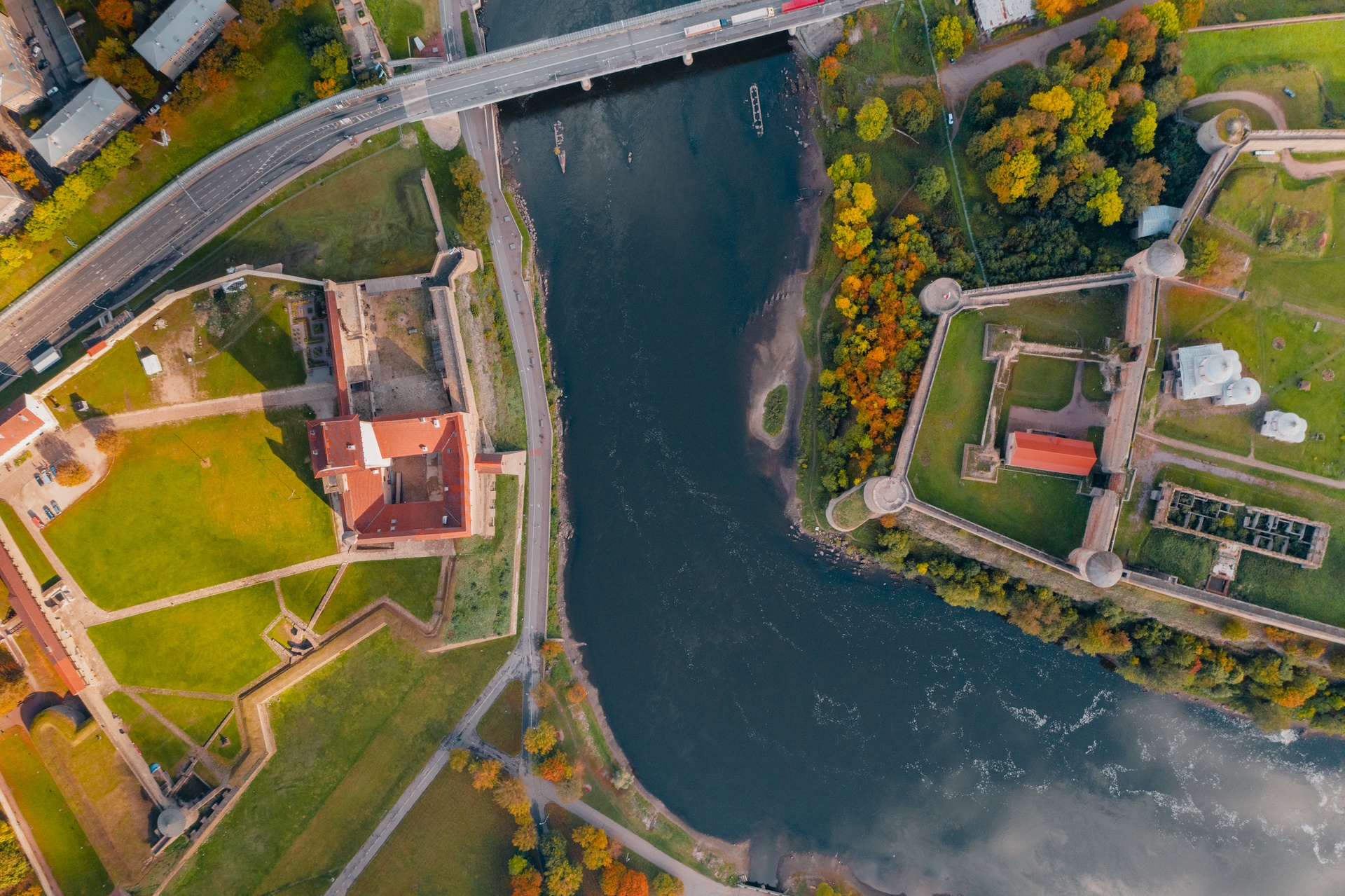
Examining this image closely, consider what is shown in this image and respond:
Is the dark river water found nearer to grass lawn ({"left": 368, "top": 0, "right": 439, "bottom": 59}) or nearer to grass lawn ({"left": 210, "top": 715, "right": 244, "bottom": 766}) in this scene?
grass lawn ({"left": 368, "top": 0, "right": 439, "bottom": 59})

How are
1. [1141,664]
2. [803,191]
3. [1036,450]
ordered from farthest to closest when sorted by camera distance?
[803,191] → [1141,664] → [1036,450]

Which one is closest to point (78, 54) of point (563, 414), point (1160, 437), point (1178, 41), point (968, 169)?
point (563, 414)

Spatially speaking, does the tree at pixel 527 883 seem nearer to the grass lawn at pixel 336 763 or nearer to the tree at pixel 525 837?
the tree at pixel 525 837

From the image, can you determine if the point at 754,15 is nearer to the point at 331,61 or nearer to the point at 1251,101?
the point at 331,61

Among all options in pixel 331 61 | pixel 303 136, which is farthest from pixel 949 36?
pixel 303 136

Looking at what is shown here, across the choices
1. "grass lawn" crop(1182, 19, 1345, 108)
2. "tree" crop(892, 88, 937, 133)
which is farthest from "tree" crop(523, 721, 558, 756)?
"grass lawn" crop(1182, 19, 1345, 108)

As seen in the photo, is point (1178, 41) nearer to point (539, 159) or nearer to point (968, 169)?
point (968, 169)

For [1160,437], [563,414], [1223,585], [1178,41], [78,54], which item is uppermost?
[78,54]
